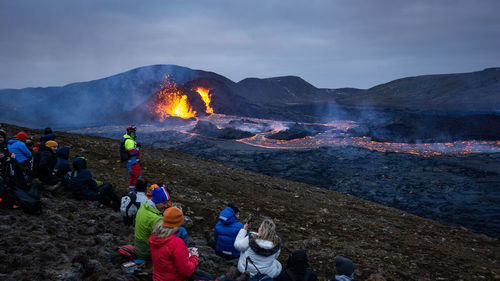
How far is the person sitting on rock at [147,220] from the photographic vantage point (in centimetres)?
430

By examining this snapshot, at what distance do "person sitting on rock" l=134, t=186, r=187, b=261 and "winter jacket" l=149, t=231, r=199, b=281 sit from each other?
0.71 metres

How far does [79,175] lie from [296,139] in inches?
1287

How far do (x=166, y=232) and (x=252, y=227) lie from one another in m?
4.51

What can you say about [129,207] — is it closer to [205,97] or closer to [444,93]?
[205,97]

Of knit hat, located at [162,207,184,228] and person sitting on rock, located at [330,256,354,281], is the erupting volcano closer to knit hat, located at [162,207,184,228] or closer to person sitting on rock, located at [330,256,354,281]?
knit hat, located at [162,207,184,228]

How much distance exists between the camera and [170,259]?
360 cm

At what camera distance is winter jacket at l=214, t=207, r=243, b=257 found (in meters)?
5.11

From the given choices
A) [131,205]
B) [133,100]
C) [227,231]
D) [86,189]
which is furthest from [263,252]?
[133,100]

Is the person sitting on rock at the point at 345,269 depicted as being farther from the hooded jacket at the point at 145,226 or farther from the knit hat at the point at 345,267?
the hooded jacket at the point at 145,226

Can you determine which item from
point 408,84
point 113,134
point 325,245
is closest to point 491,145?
point 325,245

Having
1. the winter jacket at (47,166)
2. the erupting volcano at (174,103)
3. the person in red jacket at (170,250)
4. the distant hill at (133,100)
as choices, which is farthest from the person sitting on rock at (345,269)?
the distant hill at (133,100)

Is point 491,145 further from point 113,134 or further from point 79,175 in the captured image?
point 113,134

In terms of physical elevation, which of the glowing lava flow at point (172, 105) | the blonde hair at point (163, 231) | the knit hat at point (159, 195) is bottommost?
the blonde hair at point (163, 231)

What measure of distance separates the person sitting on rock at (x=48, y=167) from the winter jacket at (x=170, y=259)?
4.65m
